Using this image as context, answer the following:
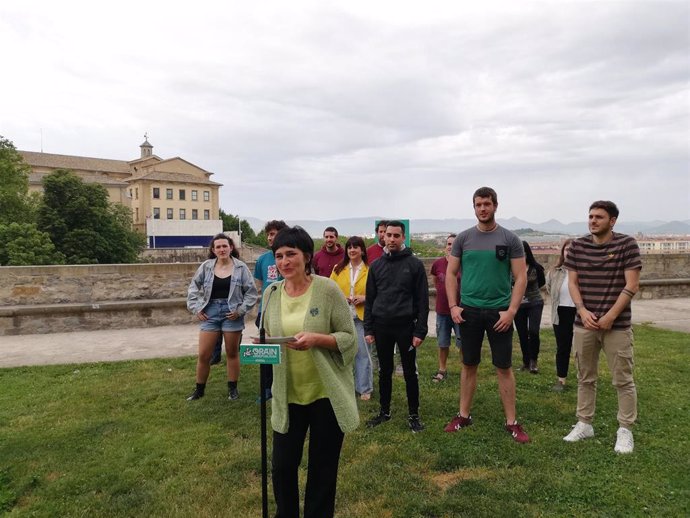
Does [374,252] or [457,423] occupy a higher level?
[374,252]

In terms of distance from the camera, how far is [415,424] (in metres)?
4.32

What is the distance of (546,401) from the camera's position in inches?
196

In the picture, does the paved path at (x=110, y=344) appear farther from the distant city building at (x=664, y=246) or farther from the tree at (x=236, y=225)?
the tree at (x=236, y=225)

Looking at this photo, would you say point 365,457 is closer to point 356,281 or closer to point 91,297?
point 356,281

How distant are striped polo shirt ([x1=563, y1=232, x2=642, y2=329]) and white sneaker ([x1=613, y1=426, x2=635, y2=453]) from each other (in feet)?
2.89

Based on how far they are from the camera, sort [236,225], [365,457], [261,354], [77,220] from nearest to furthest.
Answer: [261,354] → [365,457] → [77,220] → [236,225]

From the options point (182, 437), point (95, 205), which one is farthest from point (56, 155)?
point (182, 437)

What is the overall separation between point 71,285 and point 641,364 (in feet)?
33.4

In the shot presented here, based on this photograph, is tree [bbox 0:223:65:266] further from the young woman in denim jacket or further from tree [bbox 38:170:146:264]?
the young woman in denim jacket

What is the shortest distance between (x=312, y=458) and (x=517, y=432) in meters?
2.27

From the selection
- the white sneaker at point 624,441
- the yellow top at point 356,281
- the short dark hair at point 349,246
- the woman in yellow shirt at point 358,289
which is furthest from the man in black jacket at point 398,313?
the white sneaker at point 624,441

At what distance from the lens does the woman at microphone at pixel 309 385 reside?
8.34ft

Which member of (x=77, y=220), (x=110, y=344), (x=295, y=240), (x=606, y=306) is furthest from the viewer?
(x=77, y=220)

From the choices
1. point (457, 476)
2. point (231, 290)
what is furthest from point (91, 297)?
point (457, 476)
